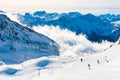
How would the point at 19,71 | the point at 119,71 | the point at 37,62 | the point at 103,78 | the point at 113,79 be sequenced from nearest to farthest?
1. the point at 113,79
2. the point at 103,78
3. the point at 119,71
4. the point at 19,71
5. the point at 37,62

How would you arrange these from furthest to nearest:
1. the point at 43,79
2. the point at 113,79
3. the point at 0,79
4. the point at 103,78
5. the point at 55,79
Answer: the point at 0,79 → the point at 43,79 → the point at 55,79 → the point at 103,78 → the point at 113,79

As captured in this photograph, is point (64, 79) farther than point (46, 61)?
No

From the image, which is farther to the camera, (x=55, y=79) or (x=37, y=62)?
(x=37, y=62)

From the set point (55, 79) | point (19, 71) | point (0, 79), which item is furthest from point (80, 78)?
point (19, 71)

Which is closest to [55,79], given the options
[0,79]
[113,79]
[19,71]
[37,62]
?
[113,79]

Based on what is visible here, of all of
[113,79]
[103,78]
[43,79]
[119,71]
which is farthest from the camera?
[43,79]

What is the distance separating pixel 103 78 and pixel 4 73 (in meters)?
46.1

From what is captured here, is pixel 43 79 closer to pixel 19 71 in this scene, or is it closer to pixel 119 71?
pixel 119 71

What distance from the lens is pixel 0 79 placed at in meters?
60.6

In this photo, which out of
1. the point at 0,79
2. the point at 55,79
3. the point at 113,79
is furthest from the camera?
the point at 0,79

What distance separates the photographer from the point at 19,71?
76.5m

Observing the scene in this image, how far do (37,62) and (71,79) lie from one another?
56.5 meters

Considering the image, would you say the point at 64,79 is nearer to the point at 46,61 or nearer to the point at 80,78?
the point at 80,78

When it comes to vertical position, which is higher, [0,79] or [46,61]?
[46,61]
